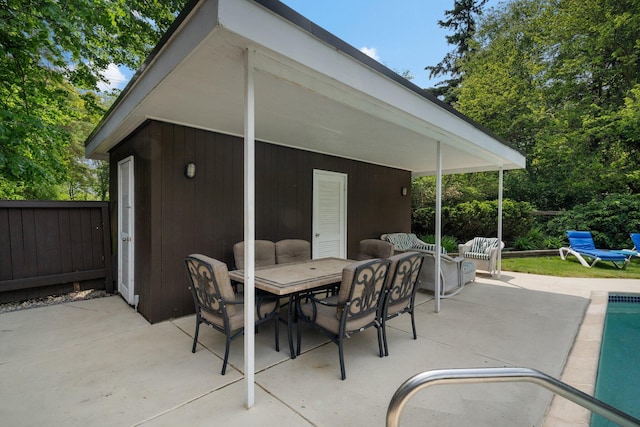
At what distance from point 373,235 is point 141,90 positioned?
17.8 feet

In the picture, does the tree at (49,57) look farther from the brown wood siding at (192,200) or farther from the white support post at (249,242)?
the white support post at (249,242)

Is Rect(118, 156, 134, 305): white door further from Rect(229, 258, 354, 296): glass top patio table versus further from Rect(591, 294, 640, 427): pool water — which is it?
Rect(591, 294, 640, 427): pool water

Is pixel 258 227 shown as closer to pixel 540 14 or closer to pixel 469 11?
pixel 540 14

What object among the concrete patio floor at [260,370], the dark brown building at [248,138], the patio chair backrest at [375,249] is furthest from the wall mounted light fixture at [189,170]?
the patio chair backrest at [375,249]

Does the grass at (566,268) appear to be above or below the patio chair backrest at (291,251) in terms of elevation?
below

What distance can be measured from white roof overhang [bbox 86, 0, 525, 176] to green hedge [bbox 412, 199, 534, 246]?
5.40 meters

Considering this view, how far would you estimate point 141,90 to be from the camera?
2699mm

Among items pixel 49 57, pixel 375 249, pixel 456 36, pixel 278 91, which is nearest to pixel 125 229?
pixel 278 91

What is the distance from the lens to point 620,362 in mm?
3055

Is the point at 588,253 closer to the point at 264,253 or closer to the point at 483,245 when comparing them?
the point at 483,245

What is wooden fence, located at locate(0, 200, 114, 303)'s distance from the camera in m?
4.18

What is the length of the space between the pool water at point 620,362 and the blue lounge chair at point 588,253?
8.80 feet

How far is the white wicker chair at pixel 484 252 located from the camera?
6.30 m

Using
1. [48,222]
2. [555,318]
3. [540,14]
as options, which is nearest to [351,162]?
[555,318]
